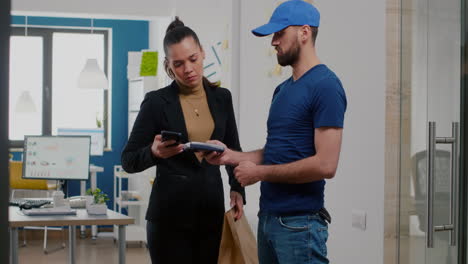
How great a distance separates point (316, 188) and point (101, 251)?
18.6 ft

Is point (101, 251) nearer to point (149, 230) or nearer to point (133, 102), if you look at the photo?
point (133, 102)

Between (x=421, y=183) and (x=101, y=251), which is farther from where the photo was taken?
(x=101, y=251)

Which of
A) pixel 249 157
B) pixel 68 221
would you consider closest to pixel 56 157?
pixel 68 221

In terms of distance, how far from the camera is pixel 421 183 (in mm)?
2281

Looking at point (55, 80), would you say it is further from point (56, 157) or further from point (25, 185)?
point (56, 157)

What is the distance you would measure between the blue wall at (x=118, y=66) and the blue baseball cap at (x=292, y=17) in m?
7.02

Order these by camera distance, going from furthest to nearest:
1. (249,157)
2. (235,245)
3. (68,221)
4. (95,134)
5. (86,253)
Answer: (95,134) → (86,253) → (68,221) → (235,245) → (249,157)

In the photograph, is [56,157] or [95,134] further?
[95,134]

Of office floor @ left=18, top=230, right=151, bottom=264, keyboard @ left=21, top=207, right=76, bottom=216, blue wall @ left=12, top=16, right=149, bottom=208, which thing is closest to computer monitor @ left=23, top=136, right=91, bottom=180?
keyboard @ left=21, top=207, right=76, bottom=216

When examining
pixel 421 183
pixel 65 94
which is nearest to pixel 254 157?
pixel 421 183

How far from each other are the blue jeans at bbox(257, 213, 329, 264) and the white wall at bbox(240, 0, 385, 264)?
1.13m

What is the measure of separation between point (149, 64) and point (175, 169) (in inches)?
227

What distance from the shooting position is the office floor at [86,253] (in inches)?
257

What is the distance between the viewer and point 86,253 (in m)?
6.97
